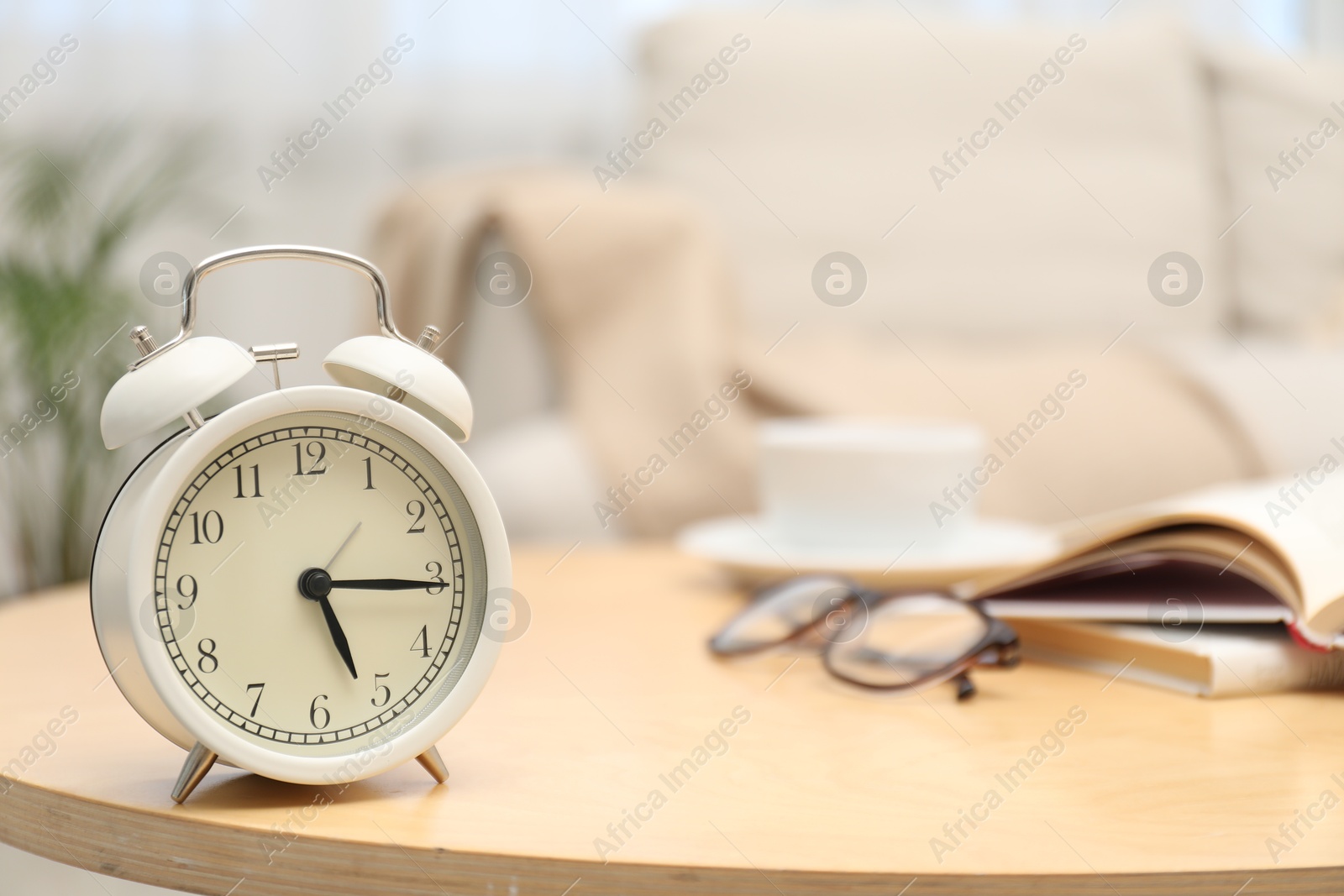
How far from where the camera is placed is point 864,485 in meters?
0.91

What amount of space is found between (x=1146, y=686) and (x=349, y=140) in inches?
72.1

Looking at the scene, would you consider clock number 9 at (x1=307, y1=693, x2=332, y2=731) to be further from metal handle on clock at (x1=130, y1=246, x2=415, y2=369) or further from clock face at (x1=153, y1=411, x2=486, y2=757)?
metal handle on clock at (x1=130, y1=246, x2=415, y2=369)

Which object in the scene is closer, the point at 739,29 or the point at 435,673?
the point at 435,673

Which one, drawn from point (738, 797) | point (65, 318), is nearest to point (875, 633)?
point (738, 797)

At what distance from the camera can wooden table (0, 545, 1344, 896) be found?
0.40 meters

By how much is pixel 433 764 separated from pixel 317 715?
0.05 m

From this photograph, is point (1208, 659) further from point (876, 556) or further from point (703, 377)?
point (703, 377)

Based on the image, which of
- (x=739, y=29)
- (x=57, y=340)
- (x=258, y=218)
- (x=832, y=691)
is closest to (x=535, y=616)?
(x=832, y=691)

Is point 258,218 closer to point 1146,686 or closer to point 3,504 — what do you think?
point 3,504

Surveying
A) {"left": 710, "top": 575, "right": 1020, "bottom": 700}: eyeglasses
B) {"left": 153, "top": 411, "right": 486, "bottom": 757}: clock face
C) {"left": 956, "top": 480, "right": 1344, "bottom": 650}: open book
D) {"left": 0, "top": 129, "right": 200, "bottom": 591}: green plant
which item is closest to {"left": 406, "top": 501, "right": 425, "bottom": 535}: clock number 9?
{"left": 153, "top": 411, "right": 486, "bottom": 757}: clock face

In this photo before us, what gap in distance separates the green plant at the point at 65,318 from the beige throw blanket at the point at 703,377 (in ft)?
1.56

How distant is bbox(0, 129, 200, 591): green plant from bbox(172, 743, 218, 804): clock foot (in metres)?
1.33

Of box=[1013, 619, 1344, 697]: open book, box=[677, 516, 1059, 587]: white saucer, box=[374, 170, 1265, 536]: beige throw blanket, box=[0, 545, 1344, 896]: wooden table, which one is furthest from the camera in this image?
box=[374, 170, 1265, 536]: beige throw blanket

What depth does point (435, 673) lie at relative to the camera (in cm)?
48
